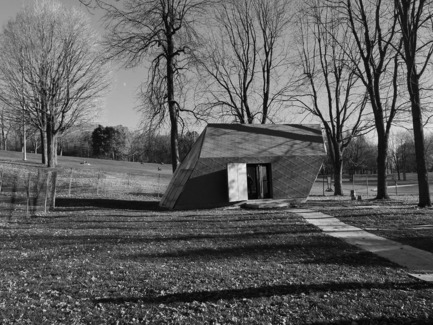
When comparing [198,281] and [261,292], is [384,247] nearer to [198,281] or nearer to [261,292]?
[261,292]

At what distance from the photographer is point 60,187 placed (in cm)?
2497

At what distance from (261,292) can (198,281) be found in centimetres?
105

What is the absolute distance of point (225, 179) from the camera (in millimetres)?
19266

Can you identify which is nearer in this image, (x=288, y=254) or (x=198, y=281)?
(x=198, y=281)

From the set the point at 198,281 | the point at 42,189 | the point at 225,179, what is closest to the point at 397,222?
the point at 225,179

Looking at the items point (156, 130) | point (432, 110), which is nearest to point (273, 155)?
point (156, 130)

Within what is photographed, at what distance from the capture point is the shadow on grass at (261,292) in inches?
204

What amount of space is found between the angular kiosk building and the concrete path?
5.70 meters

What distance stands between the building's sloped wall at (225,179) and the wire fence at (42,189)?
19.9 feet

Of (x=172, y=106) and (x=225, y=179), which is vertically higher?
(x=172, y=106)

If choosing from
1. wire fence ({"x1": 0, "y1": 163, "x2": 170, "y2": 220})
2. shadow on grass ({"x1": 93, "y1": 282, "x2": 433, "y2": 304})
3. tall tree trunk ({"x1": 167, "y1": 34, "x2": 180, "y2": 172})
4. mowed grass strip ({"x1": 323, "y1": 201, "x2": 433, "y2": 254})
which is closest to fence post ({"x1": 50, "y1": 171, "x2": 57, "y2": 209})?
wire fence ({"x1": 0, "y1": 163, "x2": 170, "y2": 220})

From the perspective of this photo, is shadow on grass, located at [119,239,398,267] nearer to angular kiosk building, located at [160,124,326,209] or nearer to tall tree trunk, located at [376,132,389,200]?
angular kiosk building, located at [160,124,326,209]

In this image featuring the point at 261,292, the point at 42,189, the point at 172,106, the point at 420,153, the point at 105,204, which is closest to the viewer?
the point at 261,292

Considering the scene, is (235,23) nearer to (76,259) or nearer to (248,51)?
→ (248,51)
